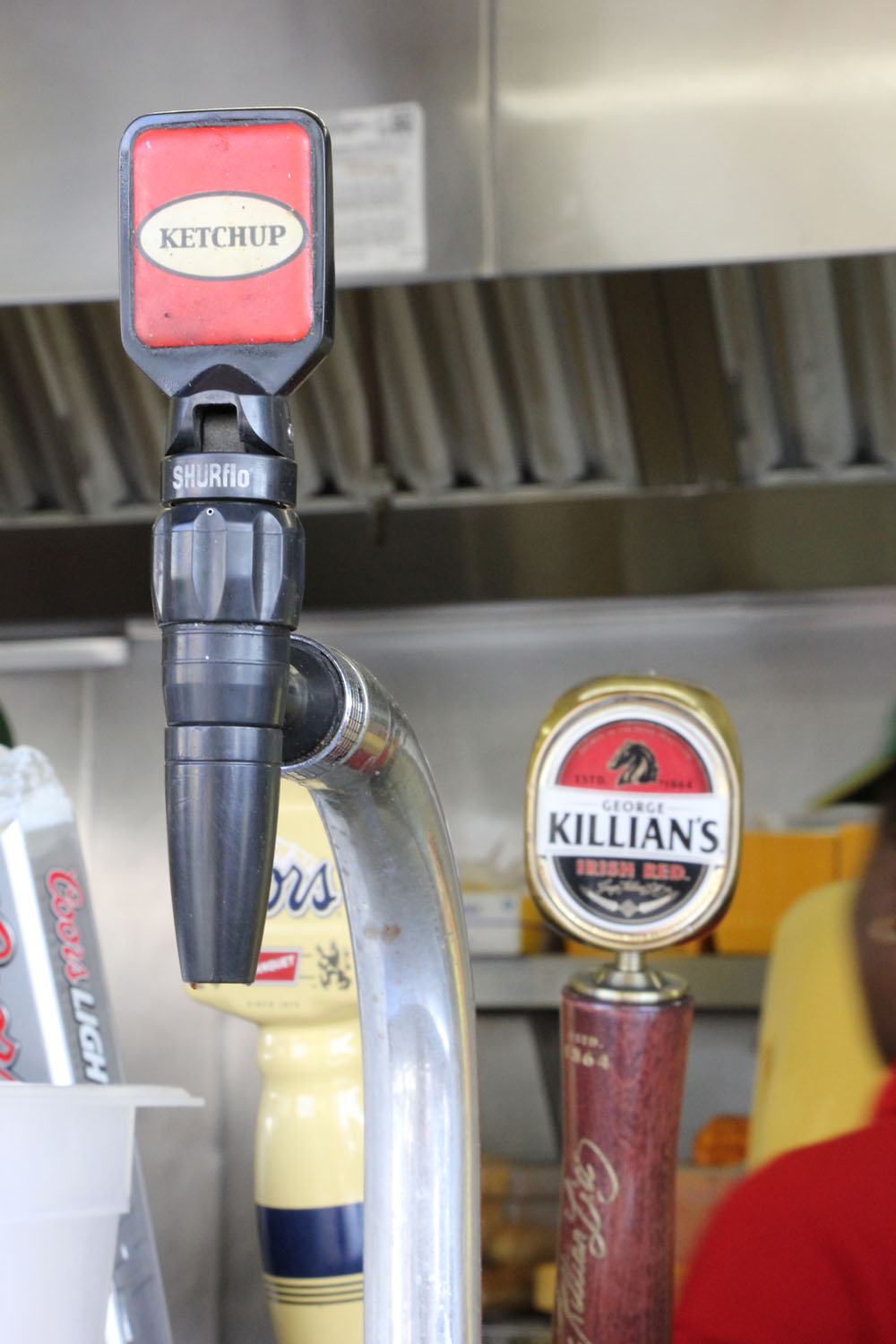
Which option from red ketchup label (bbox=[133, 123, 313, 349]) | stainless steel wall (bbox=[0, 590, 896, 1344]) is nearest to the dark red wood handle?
red ketchup label (bbox=[133, 123, 313, 349])

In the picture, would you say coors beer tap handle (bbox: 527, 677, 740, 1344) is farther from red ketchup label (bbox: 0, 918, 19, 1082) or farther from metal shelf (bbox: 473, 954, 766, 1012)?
metal shelf (bbox: 473, 954, 766, 1012)

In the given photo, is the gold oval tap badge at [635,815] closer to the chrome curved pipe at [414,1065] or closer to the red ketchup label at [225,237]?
the chrome curved pipe at [414,1065]

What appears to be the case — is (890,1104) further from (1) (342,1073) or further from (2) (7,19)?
(2) (7,19)

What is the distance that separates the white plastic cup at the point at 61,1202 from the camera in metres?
0.47

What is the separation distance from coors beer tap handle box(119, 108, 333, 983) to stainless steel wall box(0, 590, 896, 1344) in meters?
1.19

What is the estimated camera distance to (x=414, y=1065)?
0.42 metres

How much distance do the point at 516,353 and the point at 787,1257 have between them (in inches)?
38.5

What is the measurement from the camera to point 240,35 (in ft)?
3.16

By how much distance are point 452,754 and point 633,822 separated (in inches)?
37.8

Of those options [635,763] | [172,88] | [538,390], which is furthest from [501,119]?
[635,763]

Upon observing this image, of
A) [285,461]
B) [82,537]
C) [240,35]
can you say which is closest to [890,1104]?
A: [285,461]

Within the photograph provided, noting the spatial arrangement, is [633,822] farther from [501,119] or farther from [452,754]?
[452,754]

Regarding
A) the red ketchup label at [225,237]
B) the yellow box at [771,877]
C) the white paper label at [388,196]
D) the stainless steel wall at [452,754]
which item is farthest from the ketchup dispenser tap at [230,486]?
the stainless steel wall at [452,754]

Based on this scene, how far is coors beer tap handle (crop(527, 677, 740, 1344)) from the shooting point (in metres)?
0.57
